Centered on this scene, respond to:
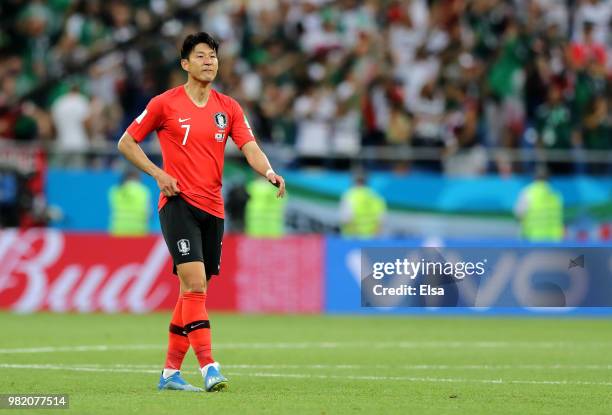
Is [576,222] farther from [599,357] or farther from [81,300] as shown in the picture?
[599,357]

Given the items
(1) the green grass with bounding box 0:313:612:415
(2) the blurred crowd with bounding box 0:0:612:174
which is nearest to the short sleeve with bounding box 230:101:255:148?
(1) the green grass with bounding box 0:313:612:415

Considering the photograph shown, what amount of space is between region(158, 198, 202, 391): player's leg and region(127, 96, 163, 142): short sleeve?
1.73 ft

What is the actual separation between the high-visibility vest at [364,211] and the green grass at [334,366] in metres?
3.29

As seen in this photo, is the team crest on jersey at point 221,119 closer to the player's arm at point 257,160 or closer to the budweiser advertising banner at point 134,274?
the player's arm at point 257,160

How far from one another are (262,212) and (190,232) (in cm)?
1340

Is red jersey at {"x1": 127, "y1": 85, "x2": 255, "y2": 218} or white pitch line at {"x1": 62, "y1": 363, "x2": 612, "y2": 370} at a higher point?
red jersey at {"x1": 127, "y1": 85, "x2": 255, "y2": 218}

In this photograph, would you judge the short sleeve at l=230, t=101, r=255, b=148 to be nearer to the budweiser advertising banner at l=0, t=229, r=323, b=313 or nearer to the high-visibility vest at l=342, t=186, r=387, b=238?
the budweiser advertising banner at l=0, t=229, r=323, b=313

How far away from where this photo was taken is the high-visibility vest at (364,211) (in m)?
22.8

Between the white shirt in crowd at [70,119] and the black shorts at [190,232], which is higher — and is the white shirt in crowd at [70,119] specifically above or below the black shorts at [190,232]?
above

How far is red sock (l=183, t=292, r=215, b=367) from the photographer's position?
9742mm

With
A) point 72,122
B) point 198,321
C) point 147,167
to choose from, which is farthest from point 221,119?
point 72,122

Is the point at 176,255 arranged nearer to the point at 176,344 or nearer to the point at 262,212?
the point at 176,344

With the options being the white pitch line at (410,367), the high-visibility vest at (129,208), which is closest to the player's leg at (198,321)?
the white pitch line at (410,367)

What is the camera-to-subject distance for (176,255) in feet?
32.1
